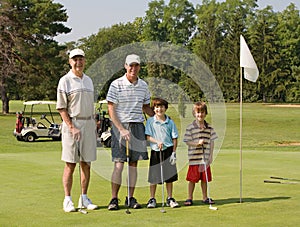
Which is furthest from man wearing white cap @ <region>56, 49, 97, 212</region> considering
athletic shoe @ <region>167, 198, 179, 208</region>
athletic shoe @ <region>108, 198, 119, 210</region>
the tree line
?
the tree line

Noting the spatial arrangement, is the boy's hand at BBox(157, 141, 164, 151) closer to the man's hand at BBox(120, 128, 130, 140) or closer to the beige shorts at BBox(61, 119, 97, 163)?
the man's hand at BBox(120, 128, 130, 140)

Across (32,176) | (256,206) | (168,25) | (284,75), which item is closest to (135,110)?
(256,206)

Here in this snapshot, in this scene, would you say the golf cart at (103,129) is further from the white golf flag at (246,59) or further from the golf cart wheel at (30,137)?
the white golf flag at (246,59)

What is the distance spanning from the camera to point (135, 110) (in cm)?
658

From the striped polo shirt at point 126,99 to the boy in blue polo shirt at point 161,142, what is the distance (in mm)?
204

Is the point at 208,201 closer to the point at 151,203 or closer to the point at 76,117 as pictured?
the point at 151,203

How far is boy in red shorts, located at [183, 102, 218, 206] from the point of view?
6.89 m

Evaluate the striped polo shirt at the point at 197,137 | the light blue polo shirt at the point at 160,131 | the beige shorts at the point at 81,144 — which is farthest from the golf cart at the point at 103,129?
the beige shorts at the point at 81,144

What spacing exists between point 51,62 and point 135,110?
139ft

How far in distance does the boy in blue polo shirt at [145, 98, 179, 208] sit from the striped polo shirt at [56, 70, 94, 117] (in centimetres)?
76

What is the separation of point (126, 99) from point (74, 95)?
59 cm

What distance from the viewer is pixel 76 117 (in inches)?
254

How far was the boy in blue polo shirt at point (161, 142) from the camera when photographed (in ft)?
→ 21.8

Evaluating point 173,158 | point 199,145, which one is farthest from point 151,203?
point 199,145
